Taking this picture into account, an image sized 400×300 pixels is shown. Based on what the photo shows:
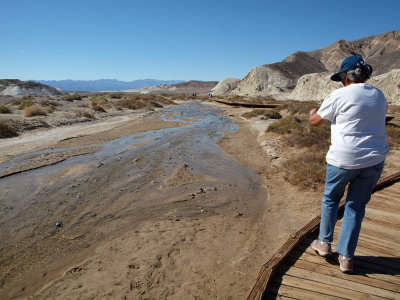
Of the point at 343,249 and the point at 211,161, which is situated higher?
the point at 343,249

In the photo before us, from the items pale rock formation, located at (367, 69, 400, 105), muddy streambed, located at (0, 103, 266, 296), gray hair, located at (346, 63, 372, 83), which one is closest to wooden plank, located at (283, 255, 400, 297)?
gray hair, located at (346, 63, 372, 83)

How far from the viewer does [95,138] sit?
1329 cm

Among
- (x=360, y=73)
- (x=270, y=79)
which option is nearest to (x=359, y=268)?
(x=360, y=73)

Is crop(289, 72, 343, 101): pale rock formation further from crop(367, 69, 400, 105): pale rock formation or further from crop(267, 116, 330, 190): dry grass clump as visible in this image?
crop(267, 116, 330, 190): dry grass clump

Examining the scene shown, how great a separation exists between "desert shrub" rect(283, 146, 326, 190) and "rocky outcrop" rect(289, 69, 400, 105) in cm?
2945

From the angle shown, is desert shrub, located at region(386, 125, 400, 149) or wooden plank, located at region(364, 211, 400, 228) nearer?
wooden plank, located at region(364, 211, 400, 228)

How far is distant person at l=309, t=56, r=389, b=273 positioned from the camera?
247 cm

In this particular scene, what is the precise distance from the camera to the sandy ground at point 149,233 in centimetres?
358

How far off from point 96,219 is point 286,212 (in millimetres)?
4075

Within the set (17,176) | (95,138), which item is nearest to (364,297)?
(17,176)

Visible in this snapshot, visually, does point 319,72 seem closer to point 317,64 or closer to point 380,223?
point 317,64

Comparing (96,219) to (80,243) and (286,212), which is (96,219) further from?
(286,212)

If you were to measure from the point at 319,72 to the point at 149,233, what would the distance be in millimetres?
76578

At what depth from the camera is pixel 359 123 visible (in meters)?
2.48
